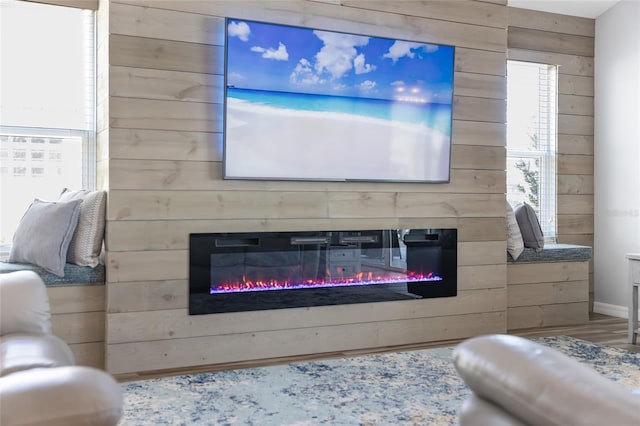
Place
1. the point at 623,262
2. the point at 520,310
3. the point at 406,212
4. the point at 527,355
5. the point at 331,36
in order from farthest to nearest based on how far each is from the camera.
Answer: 1. the point at 623,262
2. the point at 520,310
3. the point at 406,212
4. the point at 331,36
5. the point at 527,355

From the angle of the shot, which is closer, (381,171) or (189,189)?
(189,189)

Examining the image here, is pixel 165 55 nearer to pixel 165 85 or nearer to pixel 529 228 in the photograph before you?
pixel 165 85

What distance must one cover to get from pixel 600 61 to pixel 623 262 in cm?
177

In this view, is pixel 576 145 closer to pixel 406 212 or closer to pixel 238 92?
pixel 406 212

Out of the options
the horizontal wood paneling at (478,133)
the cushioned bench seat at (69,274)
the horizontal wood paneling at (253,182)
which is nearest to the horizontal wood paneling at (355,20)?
the horizontal wood paneling at (478,133)

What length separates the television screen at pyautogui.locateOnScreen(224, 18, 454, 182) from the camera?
353 centimetres

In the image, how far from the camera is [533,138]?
5.29m

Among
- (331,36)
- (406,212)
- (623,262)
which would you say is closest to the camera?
(331,36)

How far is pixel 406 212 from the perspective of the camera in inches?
159

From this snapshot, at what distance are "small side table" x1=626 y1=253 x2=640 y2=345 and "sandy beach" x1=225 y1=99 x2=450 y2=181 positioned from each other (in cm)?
142

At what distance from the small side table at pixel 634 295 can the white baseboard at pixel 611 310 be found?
942 mm

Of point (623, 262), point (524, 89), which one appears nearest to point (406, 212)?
point (524, 89)

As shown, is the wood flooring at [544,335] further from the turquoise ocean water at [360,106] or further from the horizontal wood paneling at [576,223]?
the turquoise ocean water at [360,106]

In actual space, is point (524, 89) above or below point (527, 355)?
above
